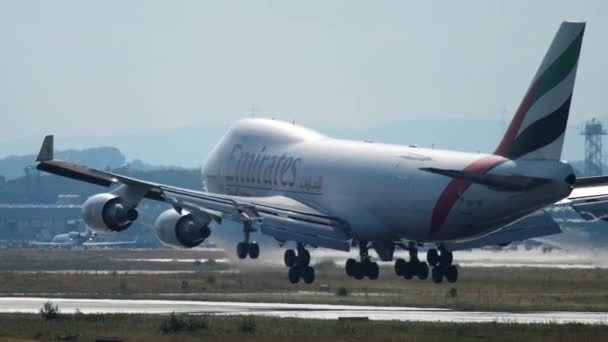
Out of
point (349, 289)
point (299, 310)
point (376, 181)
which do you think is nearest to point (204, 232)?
point (299, 310)

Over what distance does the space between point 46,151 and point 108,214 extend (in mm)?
5148

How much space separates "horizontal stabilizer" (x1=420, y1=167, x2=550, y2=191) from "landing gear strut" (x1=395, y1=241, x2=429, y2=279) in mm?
8678

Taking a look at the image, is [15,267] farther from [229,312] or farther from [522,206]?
[522,206]

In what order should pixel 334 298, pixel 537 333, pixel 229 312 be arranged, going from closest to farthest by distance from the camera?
pixel 537 333 < pixel 229 312 < pixel 334 298

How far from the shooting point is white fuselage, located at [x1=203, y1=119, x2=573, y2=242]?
208ft

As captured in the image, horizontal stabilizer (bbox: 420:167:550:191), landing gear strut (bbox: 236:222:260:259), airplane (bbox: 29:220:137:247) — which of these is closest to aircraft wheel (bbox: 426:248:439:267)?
landing gear strut (bbox: 236:222:260:259)

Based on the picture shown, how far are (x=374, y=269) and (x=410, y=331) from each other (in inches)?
577

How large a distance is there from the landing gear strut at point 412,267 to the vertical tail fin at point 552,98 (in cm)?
1002

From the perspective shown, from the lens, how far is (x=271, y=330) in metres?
56.9

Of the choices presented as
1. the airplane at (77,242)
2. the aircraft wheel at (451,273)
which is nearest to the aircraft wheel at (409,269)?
the aircraft wheel at (451,273)

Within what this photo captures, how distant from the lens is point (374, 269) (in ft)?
233

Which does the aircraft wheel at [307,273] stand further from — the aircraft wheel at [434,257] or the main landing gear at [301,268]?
the aircraft wheel at [434,257]

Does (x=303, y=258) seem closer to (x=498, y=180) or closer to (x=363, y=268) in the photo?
(x=363, y=268)

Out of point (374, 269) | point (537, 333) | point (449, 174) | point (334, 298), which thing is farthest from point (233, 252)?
point (537, 333)
